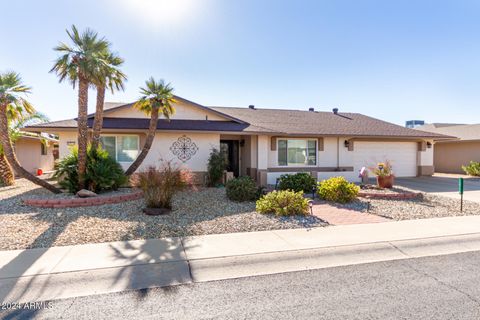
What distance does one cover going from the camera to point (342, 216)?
7902mm

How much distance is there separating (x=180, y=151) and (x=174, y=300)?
10.5m

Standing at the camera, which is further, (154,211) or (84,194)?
(84,194)

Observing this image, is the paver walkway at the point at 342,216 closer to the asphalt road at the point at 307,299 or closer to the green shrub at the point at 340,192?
the green shrub at the point at 340,192

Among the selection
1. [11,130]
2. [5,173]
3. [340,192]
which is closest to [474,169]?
[340,192]

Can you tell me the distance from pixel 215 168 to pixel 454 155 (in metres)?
21.2

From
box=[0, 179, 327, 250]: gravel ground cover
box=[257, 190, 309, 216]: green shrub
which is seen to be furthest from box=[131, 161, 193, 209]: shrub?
box=[257, 190, 309, 216]: green shrub

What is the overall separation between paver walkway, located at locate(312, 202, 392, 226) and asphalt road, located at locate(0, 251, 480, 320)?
289cm

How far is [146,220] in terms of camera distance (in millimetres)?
7203

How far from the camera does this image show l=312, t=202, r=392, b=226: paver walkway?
24.2 feet

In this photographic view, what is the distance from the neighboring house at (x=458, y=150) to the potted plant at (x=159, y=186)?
848 inches

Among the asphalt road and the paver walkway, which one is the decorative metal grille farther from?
the asphalt road

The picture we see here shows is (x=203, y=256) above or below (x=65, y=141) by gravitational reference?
below

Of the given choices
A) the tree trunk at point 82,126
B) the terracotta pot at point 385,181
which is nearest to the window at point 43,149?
the tree trunk at point 82,126

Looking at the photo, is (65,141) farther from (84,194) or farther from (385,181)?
(385,181)
